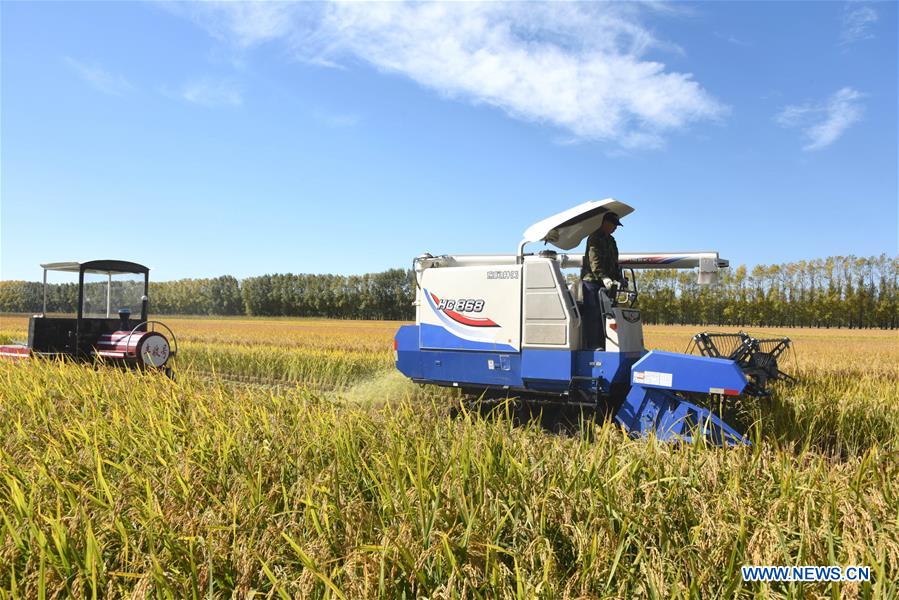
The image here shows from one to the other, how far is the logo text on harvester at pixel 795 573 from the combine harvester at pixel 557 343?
342 cm

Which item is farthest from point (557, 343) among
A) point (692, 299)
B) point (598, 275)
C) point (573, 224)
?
point (692, 299)

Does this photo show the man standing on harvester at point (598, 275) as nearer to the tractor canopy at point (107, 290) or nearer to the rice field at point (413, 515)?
the rice field at point (413, 515)

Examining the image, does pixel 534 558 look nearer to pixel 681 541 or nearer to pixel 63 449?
pixel 681 541

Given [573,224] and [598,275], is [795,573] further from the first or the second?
[573,224]

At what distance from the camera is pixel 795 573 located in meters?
2.41

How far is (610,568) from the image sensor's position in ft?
8.52

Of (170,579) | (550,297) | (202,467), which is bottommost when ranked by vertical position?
(170,579)

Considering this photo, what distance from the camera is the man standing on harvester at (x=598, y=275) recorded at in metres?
7.01

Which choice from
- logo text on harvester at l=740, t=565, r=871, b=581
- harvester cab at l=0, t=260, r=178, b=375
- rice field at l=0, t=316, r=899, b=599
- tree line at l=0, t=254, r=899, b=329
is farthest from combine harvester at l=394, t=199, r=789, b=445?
tree line at l=0, t=254, r=899, b=329

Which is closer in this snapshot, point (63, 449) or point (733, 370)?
A: point (63, 449)

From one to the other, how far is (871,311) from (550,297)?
296 ft

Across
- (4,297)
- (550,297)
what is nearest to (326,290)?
(4,297)

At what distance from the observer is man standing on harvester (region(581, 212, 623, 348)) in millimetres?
7012

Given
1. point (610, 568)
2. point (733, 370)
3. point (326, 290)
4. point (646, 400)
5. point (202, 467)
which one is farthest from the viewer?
point (326, 290)
